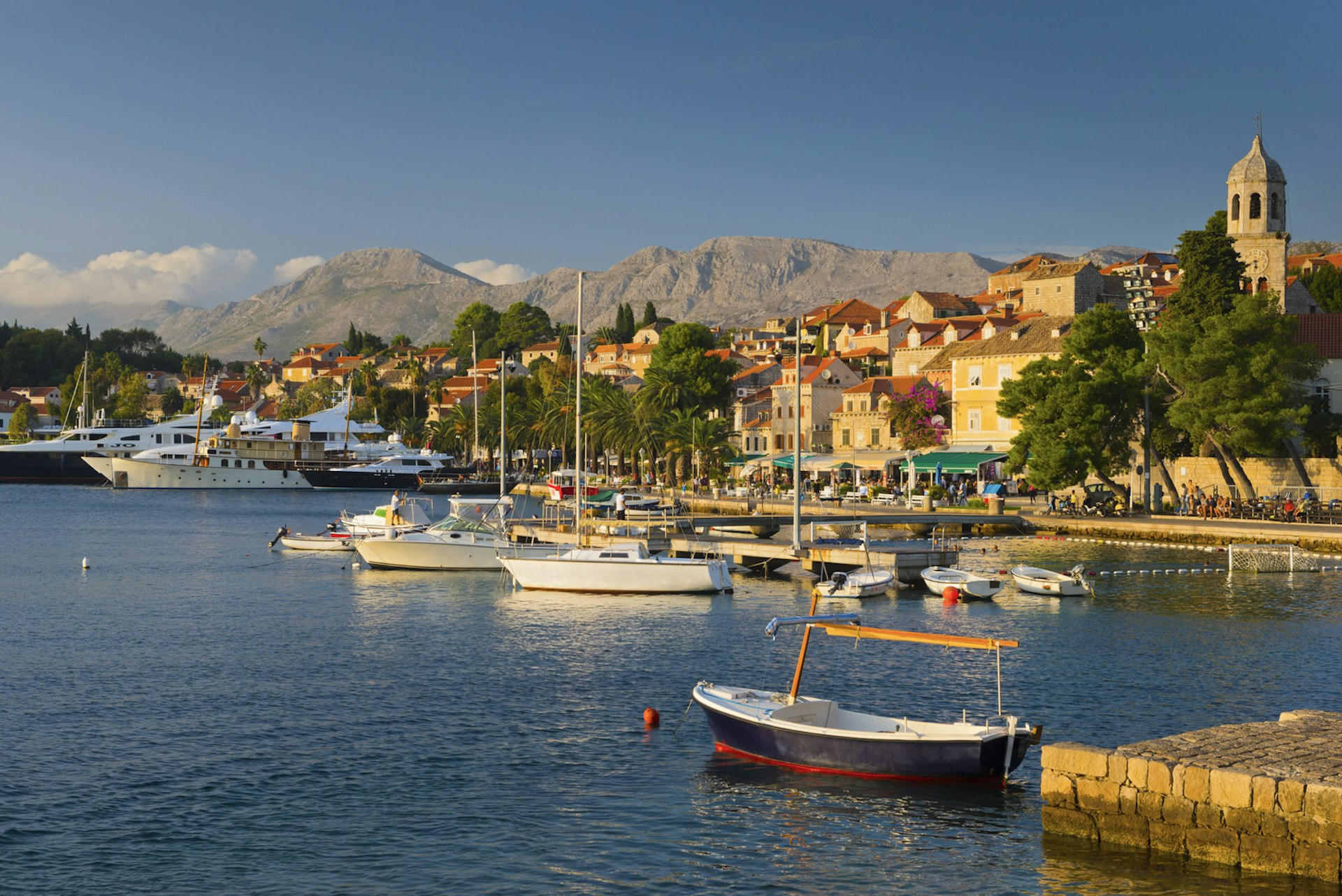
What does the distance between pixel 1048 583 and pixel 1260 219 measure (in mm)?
49187

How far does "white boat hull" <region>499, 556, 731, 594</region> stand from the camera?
1764 inches

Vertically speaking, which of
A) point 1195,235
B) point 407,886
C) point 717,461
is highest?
point 1195,235

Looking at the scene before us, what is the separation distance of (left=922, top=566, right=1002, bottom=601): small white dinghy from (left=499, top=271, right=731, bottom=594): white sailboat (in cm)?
752

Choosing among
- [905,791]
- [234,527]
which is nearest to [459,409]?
[234,527]

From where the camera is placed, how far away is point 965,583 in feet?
147

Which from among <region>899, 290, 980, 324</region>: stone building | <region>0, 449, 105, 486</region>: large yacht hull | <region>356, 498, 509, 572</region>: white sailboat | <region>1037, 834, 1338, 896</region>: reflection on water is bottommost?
<region>1037, 834, 1338, 896</region>: reflection on water

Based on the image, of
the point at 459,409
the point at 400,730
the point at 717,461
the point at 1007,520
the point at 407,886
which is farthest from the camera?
the point at 459,409

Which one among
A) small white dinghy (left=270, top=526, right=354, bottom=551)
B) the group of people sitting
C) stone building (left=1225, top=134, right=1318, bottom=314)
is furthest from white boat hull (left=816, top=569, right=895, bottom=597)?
stone building (left=1225, top=134, right=1318, bottom=314)

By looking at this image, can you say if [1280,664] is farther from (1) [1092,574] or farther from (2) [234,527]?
(2) [234,527]

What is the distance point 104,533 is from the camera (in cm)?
7700

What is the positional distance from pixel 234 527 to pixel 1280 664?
6729 centimetres

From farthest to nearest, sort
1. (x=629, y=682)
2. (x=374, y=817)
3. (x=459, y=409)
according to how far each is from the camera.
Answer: (x=459, y=409) < (x=629, y=682) < (x=374, y=817)

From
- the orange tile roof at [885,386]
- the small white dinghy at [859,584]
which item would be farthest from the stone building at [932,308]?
the small white dinghy at [859,584]

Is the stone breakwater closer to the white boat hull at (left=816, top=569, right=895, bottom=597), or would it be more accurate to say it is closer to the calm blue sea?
the calm blue sea
